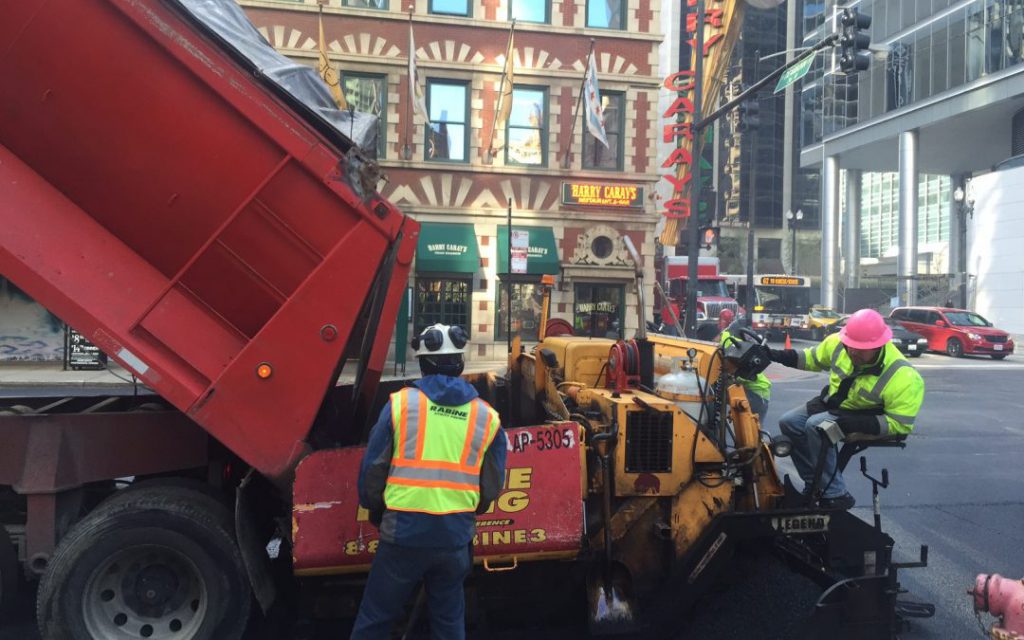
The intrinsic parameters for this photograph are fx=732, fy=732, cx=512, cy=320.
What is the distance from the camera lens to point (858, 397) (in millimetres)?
4574

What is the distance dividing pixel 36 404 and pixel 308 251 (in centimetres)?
280

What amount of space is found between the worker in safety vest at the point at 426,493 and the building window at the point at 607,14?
20.5 m

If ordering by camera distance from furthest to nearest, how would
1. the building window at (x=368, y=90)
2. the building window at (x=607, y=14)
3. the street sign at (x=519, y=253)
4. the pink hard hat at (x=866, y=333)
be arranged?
the building window at (x=607, y=14) → the building window at (x=368, y=90) → the street sign at (x=519, y=253) → the pink hard hat at (x=866, y=333)

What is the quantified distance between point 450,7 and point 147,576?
19.9m

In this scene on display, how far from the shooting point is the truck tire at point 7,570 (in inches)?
145

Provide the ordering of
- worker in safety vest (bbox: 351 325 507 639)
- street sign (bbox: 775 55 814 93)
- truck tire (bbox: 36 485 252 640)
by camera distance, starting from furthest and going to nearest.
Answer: street sign (bbox: 775 55 814 93)
truck tire (bbox: 36 485 252 640)
worker in safety vest (bbox: 351 325 507 639)

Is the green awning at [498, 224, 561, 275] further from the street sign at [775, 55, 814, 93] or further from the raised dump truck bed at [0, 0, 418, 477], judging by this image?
the raised dump truck bed at [0, 0, 418, 477]

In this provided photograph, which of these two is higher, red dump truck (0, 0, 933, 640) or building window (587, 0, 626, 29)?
building window (587, 0, 626, 29)

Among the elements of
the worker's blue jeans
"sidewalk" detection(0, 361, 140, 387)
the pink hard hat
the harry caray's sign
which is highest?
the harry caray's sign

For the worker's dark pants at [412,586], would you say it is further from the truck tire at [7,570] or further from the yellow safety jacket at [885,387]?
the yellow safety jacket at [885,387]

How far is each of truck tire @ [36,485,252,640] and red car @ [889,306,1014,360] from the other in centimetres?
2672

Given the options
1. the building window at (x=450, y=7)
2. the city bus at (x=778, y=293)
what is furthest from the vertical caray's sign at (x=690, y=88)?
the city bus at (x=778, y=293)

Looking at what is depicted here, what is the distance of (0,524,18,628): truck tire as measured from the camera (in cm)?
368

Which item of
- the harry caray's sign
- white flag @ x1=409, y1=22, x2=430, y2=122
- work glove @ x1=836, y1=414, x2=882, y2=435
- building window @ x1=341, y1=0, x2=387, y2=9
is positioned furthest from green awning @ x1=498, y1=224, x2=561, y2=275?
work glove @ x1=836, y1=414, x2=882, y2=435
